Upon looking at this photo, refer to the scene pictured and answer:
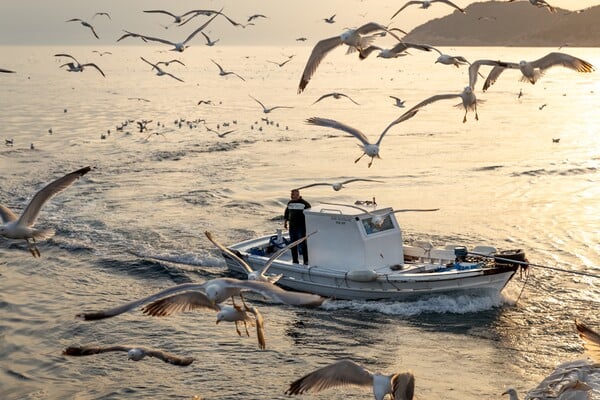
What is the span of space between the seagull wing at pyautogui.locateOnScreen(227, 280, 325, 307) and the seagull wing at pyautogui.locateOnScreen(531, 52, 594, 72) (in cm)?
741

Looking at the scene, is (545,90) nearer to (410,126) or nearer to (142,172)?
(410,126)

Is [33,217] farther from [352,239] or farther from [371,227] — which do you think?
[371,227]

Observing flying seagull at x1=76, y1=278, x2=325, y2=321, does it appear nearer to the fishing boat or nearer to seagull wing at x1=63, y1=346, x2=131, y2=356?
seagull wing at x1=63, y1=346, x2=131, y2=356

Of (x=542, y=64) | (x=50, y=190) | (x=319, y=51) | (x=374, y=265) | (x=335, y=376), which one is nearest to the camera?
(x=335, y=376)

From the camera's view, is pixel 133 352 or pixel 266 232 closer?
pixel 133 352

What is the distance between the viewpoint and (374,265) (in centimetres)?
2203

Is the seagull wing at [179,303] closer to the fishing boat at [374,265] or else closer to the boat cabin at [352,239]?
the fishing boat at [374,265]

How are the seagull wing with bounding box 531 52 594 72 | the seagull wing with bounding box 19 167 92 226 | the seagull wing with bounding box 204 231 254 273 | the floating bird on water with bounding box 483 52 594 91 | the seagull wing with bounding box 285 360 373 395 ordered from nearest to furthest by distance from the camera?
the seagull wing with bounding box 285 360 373 395 → the seagull wing with bounding box 204 231 254 273 → the seagull wing with bounding box 19 167 92 226 → the seagull wing with bounding box 531 52 594 72 → the floating bird on water with bounding box 483 52 594 91

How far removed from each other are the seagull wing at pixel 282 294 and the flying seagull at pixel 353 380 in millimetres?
1396

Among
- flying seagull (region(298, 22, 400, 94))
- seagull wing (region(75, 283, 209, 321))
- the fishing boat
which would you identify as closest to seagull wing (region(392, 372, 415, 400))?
seagull wing (region(75, 283, 209, 321))

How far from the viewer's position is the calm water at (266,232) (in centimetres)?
1853

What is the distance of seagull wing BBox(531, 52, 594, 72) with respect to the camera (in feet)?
53.7

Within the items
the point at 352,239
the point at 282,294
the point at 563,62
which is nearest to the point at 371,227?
the point at 352,239

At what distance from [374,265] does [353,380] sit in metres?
9.07
